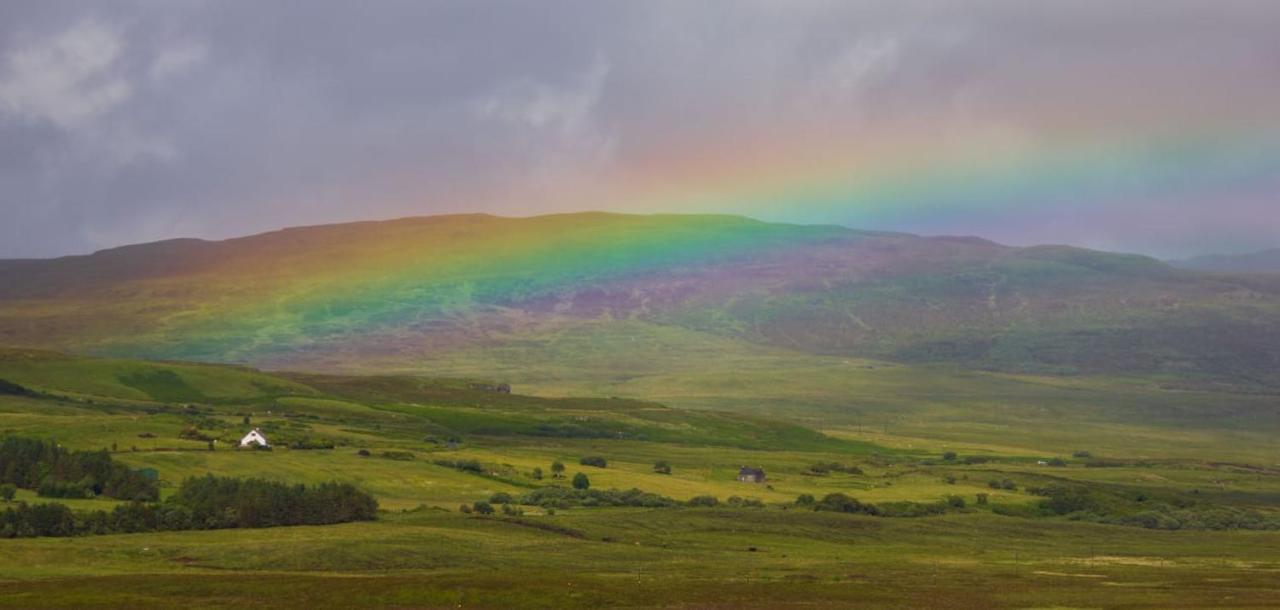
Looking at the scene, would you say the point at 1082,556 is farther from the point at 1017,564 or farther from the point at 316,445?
the point at 316,445

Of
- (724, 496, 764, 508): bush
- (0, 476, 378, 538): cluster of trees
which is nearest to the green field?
(724, 496, 764, 508): bush

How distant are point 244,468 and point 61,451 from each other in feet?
56.3

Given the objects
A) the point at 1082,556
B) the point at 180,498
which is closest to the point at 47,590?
the point at 180,498

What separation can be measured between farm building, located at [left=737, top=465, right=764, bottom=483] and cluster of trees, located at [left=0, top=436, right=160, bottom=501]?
68.9 m

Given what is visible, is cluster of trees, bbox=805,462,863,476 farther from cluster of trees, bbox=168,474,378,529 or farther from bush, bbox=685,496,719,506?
cluster of trees, bbox=168,474,378,529

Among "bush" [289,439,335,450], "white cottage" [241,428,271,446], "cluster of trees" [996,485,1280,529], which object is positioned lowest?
"cluster of trees" [996,485,1280,529]

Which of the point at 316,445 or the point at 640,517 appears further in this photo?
the point at 316,445

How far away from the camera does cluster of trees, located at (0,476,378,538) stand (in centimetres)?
9675

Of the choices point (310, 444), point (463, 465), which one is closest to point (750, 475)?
point (463, 465)

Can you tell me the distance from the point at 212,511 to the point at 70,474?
2041 centimetres

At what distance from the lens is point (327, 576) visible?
8275cm

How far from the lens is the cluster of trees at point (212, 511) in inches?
3809

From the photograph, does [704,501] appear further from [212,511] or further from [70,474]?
[70,474]

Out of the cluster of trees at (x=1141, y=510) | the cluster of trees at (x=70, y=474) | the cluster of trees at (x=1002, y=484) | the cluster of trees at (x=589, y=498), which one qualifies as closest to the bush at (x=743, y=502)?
the cluster of trees at (x=589, y=498)
